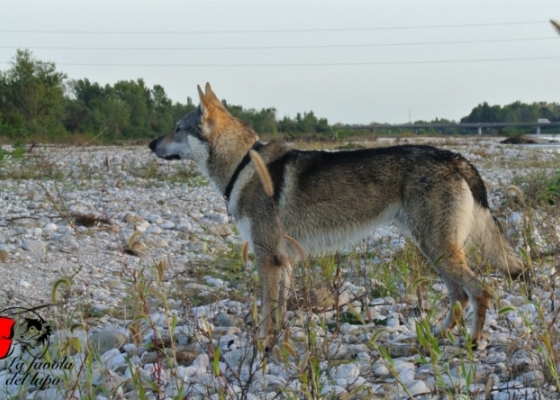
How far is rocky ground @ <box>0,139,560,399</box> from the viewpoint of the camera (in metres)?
2.76

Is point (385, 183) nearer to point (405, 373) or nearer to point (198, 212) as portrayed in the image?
point (405, 373)

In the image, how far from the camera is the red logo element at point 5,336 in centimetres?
361

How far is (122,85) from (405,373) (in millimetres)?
47503

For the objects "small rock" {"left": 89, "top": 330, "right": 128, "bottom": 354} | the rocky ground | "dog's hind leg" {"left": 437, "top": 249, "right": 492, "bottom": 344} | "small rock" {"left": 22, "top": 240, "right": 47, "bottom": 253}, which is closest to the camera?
the rocky ground

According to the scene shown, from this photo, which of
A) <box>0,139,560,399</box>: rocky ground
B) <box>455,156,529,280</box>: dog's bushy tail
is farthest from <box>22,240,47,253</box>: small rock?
<box>455,156,529,280</box>: dog's bushy tail

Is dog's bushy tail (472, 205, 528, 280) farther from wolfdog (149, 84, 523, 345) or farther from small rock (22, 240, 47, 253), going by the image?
small rock (22, 240, 47, 253)

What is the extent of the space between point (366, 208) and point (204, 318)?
2.07m

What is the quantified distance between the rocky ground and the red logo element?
75mm

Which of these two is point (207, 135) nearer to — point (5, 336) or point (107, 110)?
point (5, 336)

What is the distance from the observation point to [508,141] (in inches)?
1257

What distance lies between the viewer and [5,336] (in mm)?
3676

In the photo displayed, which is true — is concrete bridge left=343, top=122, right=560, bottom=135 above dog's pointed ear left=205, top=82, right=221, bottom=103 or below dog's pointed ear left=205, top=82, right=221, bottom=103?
below

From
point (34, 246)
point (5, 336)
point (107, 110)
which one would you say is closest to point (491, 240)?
point (5, 336)

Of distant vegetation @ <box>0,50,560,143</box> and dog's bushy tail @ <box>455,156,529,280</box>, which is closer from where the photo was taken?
dog's bushy tail @ <box>455,156,529,280</box>
